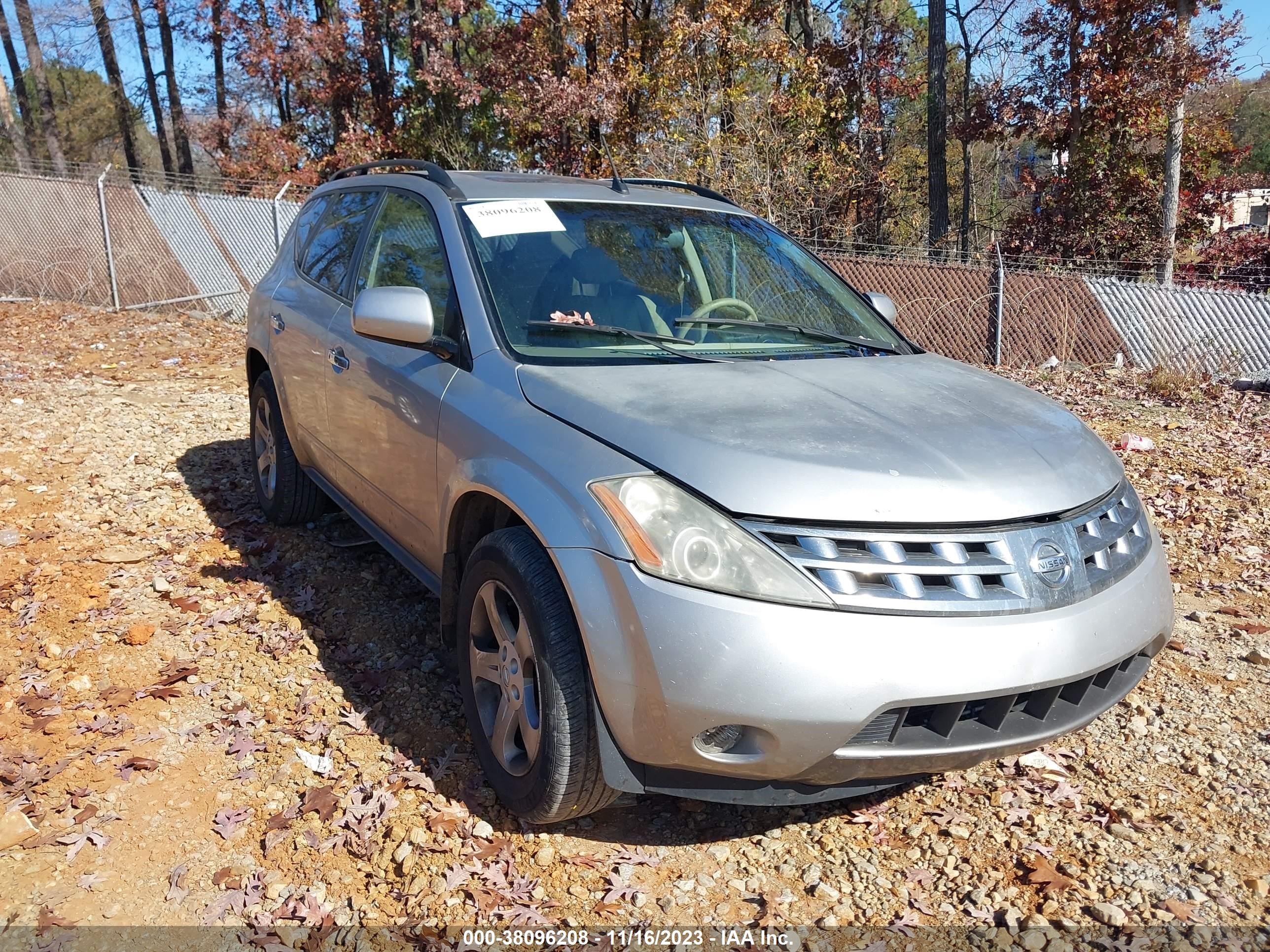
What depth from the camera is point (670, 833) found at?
281 cm

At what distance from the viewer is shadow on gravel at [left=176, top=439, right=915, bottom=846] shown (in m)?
2.86

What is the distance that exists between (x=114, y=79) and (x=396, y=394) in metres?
30.7

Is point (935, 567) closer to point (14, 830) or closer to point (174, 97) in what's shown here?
point (14, 830)

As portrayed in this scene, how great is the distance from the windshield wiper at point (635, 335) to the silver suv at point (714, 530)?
0.03 feet

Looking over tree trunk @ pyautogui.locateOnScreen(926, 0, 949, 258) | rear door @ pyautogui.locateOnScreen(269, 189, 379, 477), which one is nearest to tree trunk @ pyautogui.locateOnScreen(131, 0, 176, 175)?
tree trunk @ pyautogui.locateOnScreen(926, 0, 949, 258)

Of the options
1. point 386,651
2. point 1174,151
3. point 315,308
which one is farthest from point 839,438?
point 1174,151

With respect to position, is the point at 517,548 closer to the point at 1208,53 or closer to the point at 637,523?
the point at 637,523

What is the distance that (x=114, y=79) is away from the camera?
28.1 m

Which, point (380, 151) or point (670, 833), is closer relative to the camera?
point (670, 833)

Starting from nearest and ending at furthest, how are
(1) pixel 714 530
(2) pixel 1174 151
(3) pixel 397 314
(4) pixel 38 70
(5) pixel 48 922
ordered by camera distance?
(1) pixel 714 530, (5) pixel 48 922, (3) pixel 397 314, (2) pixel 1174 151, (4) pixel 38 70

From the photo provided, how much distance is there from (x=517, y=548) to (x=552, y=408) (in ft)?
1.32

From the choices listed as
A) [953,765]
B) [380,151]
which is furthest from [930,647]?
[380,151]

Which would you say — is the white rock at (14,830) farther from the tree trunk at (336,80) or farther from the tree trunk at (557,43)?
the tree trunk at (336,80)

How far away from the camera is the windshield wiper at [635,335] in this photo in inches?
121
